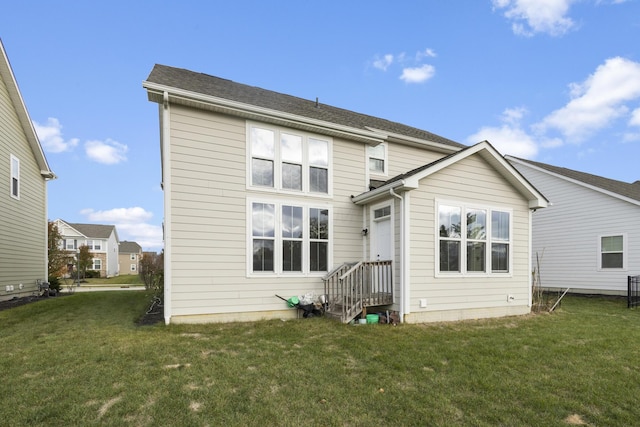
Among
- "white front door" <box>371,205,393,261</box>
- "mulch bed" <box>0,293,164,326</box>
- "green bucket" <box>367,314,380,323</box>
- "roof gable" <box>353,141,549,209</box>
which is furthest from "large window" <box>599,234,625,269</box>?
"mulch bed" <box>0,293,164,326</box>

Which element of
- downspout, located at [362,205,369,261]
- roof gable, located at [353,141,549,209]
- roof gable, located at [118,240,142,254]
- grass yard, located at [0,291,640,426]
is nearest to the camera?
grass yard, located at [0,291,640,426]

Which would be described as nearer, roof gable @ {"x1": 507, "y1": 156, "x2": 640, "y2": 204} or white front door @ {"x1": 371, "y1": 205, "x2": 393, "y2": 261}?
white front door @ {"x1": 371, "y1": 205, "x2": 393, "y2": 261}

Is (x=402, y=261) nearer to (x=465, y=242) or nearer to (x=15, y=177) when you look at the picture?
(x=465, y=242)

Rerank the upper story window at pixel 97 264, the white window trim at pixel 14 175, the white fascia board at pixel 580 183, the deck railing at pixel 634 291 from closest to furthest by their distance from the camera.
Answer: the white window trim at pixel 14 175 < the deck railing at pixel 634 291 < the white fascia board at pixel 580 183 < the upper story window at pixel 97 264

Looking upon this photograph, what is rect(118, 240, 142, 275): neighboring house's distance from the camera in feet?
164

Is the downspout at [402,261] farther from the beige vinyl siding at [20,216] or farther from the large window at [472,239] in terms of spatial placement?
the beige vinyl siding at [20,216]

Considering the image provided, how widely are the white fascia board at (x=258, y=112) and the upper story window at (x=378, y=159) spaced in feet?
3.25

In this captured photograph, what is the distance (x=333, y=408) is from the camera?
3361mm

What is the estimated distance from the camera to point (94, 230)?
39938 mm

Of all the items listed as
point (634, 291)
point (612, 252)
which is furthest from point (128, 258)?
point (634, 291)

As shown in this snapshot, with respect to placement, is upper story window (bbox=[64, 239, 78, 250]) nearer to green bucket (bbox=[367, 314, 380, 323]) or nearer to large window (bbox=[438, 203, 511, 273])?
green bucket (bbox=[367, 314, 380, 323])

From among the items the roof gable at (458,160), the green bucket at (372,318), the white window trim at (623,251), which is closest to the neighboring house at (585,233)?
the white window trim at (623,251)

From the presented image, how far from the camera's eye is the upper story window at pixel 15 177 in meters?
11.0

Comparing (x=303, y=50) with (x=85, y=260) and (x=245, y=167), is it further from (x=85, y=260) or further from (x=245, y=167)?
(x=85, y=260)
